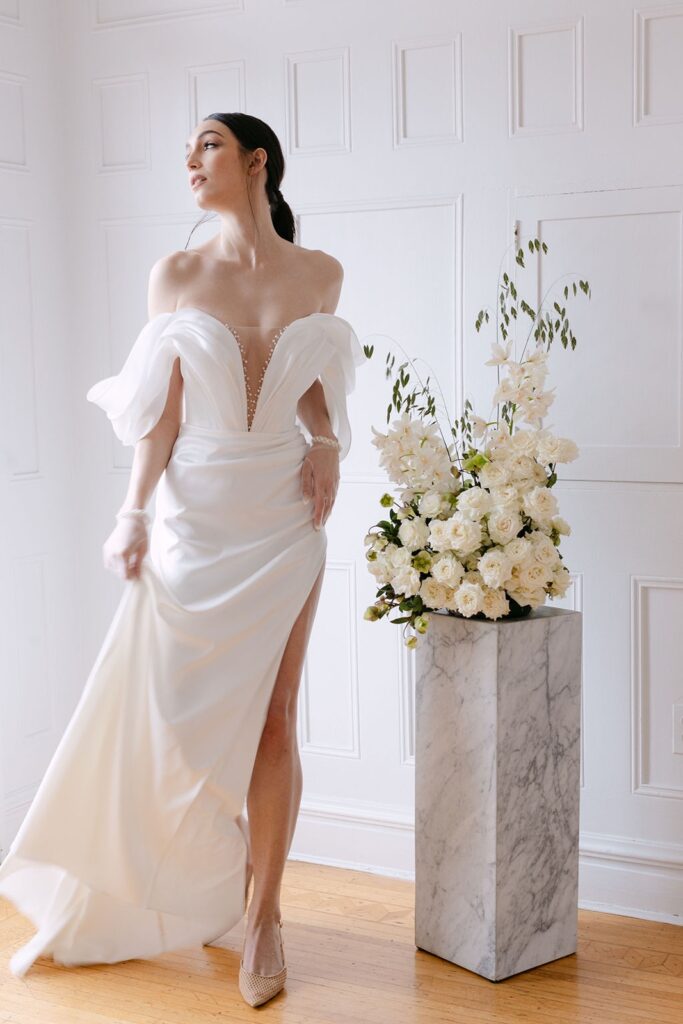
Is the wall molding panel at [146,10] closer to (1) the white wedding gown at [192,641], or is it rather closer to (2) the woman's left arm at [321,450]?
(2) the woman's left arm at [321,450]

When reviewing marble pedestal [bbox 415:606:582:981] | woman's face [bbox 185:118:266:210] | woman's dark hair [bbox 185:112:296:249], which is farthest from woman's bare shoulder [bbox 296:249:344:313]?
marble pedestal [bbox 415:606:582:981]

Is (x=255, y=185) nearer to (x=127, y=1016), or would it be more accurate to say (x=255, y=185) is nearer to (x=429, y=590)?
(x=429, y=590)

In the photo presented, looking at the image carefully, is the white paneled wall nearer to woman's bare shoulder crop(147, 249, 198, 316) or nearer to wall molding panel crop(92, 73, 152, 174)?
wall molding panel crop(92, 73, 152, 174)

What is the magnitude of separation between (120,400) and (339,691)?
1218mm

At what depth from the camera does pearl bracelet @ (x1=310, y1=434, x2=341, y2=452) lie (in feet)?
9.46

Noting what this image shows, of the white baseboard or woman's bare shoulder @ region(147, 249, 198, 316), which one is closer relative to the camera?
woman's bare shoulder @ region(147, 249, 198, 316)

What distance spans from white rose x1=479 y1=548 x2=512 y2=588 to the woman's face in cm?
101

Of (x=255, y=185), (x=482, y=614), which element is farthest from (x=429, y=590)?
(x=255, y=185)

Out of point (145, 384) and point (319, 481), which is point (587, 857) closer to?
point (319, 481)

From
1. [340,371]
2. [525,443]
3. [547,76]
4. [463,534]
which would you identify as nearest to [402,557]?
[463,534]

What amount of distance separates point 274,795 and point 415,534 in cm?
70

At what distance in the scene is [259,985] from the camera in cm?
274

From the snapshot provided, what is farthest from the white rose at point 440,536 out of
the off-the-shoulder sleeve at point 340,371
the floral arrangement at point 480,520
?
the off-the-shoulder sleeve at point 340,371

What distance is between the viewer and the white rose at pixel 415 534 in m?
2.79
